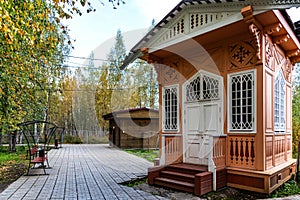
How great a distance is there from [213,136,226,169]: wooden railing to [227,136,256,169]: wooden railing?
0.38 feet

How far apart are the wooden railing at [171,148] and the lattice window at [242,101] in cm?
153

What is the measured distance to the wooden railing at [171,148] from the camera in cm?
615

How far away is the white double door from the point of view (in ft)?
18.5

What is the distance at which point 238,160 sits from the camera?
5086 mm

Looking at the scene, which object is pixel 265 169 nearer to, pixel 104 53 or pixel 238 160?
pixel 238 160

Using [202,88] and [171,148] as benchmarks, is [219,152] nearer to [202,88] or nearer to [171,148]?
[171,148]

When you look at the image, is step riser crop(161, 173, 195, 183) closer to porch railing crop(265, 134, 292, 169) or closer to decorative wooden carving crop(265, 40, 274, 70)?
porch railing crop(265, 134, 292, 169)

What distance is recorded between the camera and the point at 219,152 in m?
5.13

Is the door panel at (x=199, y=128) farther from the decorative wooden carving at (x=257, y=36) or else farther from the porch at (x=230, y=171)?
the decorative wooden carving at (x=257, y=36)

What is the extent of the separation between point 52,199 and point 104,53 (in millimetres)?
23600

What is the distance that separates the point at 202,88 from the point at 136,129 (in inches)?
395

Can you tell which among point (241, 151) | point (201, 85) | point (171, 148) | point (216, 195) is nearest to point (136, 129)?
point (171, 148)

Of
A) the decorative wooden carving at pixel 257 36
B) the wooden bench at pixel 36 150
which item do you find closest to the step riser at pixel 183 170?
the decorative wooden carving at pixel 257 36

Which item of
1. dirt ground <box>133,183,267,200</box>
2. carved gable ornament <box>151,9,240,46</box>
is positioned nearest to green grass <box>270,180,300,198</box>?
dirt ground <box>133,183,267,200</box>
